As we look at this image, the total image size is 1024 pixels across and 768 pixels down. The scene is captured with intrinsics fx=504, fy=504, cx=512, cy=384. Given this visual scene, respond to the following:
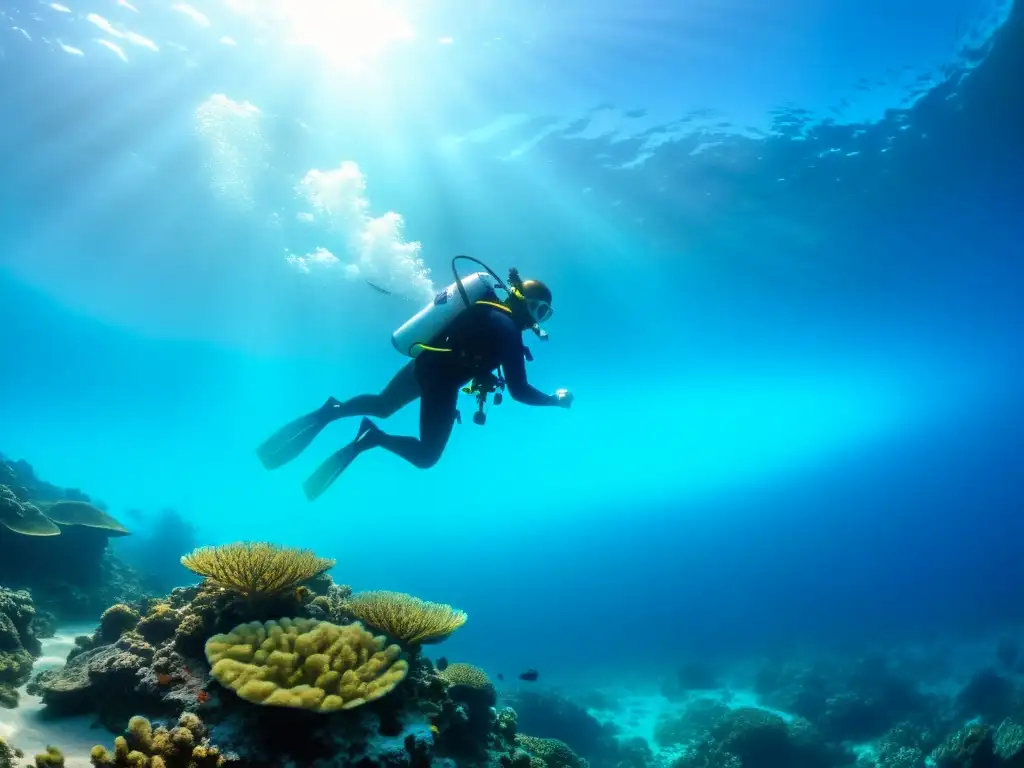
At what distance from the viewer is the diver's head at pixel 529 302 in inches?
281

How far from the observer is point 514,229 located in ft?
72.9

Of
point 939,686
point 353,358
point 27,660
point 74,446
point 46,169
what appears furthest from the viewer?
point 74,446

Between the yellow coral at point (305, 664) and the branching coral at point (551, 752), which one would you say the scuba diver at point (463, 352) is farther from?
the branching coral at point (551, 752)

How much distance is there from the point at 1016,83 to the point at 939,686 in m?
26.5

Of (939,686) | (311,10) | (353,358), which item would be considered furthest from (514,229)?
(939,686)

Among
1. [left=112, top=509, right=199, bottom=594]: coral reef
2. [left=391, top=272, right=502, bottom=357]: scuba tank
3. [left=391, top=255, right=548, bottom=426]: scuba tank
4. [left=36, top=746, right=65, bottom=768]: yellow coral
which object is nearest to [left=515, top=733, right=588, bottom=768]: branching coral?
[left=391, top=255, right=548, bottom=426]: scuba tank

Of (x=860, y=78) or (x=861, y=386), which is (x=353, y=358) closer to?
(x=860, y=78)

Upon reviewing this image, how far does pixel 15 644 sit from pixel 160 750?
4415 mm

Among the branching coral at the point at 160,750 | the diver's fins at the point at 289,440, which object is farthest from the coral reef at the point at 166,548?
the branching coral at the point at 160,750

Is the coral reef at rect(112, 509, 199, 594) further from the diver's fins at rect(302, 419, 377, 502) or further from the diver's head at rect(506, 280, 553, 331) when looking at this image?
the diver's head at rect(506, 280, 553, 331)

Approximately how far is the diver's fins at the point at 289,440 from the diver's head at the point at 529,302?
3618mm

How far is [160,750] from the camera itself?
292 centimetres

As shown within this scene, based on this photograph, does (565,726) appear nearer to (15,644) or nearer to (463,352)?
(463,352)

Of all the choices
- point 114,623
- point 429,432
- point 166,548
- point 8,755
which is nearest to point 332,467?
point 429,432
